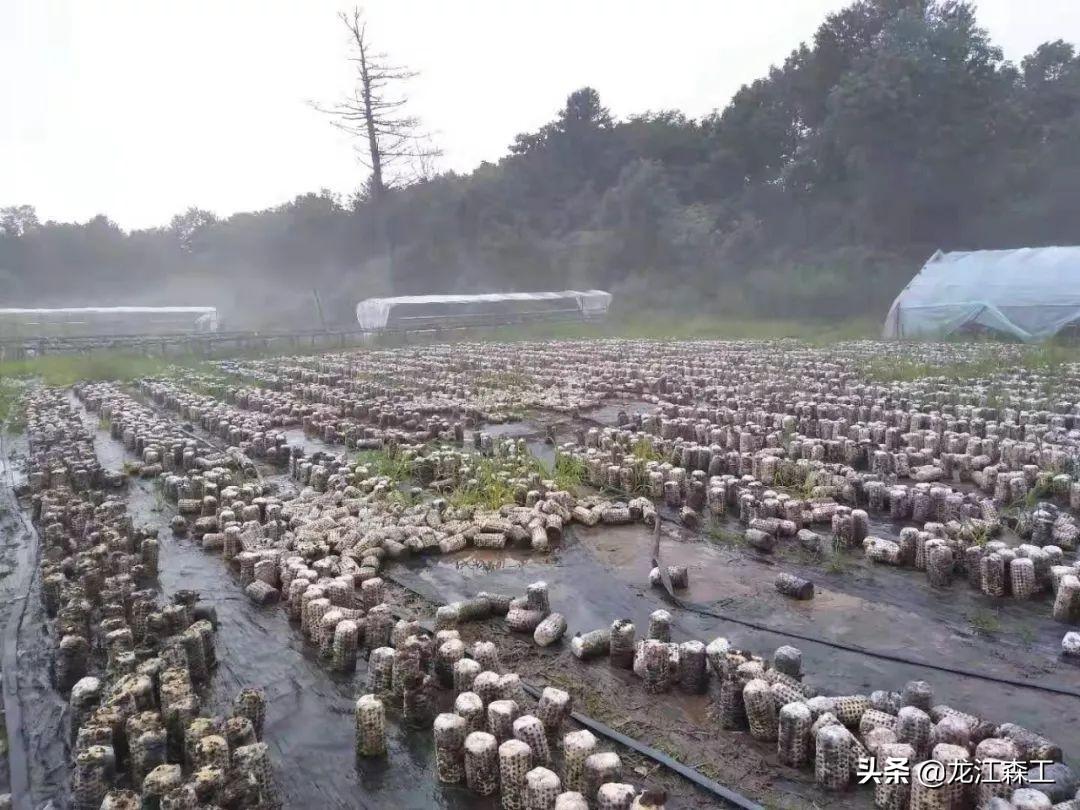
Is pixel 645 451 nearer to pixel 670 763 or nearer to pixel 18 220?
pixel 670 763

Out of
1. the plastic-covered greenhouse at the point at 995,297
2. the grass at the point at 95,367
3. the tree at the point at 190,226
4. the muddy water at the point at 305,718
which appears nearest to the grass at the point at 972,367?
the plastic-covered greenhouse at the point at 995,297

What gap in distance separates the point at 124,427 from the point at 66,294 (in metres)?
45.6

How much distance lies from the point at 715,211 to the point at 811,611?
39.6m

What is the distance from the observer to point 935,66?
32.8 meters

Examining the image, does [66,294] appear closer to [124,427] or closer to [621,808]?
[124,427]

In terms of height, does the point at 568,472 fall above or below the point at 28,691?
above

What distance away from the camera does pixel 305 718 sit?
4.33 metres

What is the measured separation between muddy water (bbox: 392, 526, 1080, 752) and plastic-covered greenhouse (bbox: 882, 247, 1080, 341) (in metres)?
20.6

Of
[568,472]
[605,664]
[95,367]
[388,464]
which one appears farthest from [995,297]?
[95,367]

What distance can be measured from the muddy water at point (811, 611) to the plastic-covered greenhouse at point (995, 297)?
2056 cm

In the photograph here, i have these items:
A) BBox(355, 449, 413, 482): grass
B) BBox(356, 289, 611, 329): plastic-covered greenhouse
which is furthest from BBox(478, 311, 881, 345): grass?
BBox(355, 449, 413, 482): grass

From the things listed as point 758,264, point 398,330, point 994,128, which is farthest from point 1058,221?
point 398,330

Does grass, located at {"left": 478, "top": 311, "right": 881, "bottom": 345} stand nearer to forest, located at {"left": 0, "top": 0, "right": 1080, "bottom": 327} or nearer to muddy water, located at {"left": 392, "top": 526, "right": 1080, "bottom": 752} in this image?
forest, located at {"left": 0, "top": 0, "right": 1080, "bottom": 327}

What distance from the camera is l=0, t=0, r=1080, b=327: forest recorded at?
33844 mm
